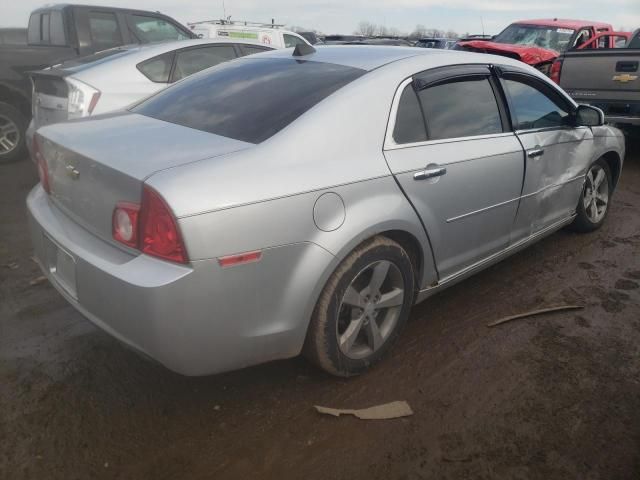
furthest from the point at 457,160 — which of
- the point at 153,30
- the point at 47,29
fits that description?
the point at 47,29

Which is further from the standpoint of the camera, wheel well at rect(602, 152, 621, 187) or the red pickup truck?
the red pickup truck

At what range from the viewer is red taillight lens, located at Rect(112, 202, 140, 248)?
6.32ft

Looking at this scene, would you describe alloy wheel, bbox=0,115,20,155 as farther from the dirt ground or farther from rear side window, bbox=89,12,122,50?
the dirt ground

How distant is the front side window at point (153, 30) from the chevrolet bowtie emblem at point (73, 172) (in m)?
5.86

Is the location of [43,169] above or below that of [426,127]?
below

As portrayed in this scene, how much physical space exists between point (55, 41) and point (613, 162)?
688 centimetres

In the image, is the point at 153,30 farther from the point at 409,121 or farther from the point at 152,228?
the point at 152,228

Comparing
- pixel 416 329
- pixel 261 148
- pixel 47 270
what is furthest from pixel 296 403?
pixel 47 270

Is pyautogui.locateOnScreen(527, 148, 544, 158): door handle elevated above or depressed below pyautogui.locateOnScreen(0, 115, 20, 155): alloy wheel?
above

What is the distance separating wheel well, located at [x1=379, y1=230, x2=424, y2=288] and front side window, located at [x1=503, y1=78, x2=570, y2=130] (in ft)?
3.81

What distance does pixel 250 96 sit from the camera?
2.62m

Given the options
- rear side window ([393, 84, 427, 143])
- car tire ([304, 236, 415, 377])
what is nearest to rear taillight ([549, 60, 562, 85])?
rear side window ([393, 84, 427, 143])

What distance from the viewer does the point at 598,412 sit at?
7.66ft

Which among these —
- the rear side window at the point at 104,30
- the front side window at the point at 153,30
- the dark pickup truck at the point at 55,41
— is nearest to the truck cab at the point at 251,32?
the front side window at the point at 153,30
